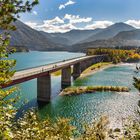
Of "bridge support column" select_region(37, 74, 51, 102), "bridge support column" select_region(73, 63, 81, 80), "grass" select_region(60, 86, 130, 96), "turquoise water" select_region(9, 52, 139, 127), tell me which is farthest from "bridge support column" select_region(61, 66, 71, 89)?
"bridge support column" select_region(37, 74, 51, 102)

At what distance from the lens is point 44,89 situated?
73.6m

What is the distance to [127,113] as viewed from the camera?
195ft

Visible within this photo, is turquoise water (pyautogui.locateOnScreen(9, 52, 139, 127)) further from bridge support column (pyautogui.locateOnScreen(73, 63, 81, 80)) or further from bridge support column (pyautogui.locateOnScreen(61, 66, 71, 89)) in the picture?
bridge support column (pyautogui.locateOnScreen(73, 63, 81, 80))

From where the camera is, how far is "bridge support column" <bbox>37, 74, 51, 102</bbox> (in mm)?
72856

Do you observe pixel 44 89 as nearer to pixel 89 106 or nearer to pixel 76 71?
pixel 89 106

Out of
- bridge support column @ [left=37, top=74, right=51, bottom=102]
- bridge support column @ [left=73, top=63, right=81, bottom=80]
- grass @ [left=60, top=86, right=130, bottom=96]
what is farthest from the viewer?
bridge support column @ [left=73, top=63, right=81, bottom=80]

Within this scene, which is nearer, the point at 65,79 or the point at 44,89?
the point at 44,89

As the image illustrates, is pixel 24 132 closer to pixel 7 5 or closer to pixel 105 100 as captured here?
pixel 7 5

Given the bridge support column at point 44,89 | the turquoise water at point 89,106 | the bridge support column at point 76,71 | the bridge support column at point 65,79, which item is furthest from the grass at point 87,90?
the bridge support column at point 76,71

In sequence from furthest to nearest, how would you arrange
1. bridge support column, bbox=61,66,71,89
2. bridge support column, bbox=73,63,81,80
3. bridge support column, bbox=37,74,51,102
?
bridge support column, bbox=73,63,81,80
bridge support column, bbox=61,66,71,89
bridge support column, bbox=37,74,51,102

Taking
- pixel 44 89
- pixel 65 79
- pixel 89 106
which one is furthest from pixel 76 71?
pixel 89 106

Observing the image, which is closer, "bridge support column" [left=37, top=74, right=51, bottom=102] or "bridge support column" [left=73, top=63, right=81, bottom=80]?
"bridge support column" [left=37, top=74, right=51, bottom=102]

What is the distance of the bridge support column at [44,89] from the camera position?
72.9 meters

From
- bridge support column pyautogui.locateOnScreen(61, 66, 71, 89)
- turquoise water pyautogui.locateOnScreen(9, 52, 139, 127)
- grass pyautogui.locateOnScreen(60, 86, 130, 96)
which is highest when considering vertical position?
bridge support column pyautogui.locateOnScreen(61, 66, 71, 89)
